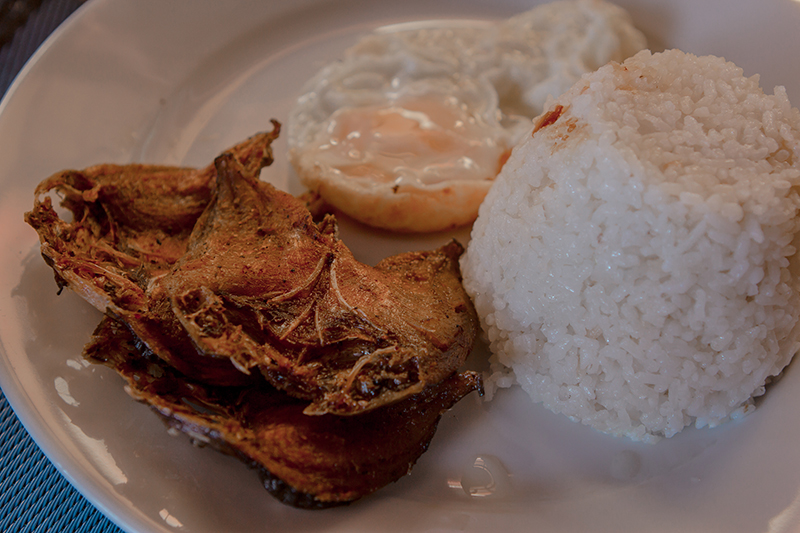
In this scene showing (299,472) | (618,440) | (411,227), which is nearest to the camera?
(299,472)

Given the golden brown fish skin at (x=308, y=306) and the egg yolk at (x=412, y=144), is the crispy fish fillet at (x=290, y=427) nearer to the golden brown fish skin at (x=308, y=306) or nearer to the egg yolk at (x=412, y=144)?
the golden brown fish skin at (x=308, y=306)

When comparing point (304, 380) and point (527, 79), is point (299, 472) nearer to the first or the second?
point (304, 380)

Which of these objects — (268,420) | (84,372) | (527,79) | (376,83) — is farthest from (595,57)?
(84,372)

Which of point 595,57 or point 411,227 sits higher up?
point 595,57

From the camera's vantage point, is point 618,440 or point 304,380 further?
point 618,440

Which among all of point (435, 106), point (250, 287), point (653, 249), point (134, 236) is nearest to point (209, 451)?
point (250, 287)

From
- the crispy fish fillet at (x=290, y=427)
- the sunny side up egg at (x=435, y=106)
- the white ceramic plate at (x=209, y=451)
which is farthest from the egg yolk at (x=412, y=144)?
the crispy fish fillet at (x=290, y=427)

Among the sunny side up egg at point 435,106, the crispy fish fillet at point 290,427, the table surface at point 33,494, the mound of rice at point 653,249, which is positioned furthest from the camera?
the sunny side up egg at point 435,106
